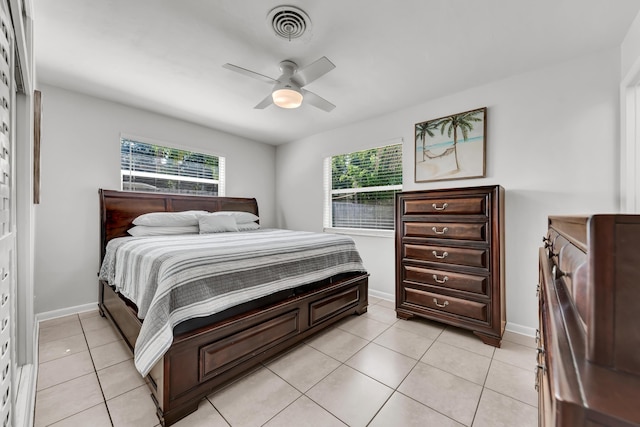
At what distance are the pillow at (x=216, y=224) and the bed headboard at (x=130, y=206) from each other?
0.52 metres

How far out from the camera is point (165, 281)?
1.50 m

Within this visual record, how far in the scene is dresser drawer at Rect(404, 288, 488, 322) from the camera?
91.1 inches

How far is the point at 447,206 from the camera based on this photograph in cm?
246

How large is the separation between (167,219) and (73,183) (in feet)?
3.32

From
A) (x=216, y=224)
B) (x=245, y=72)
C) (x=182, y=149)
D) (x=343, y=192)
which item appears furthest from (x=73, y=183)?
(x=343, y=192)

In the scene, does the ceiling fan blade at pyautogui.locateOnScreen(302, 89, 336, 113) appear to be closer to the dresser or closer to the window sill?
the dresser

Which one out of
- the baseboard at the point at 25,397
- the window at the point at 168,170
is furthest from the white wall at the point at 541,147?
the baseboard at the point at 25,397

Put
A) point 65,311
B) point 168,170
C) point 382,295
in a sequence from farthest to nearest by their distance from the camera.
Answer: point 168,170, point 382,295, point 65,311

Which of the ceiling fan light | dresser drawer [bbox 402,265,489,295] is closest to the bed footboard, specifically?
dresser drawer [bbox 402,265,489,295]

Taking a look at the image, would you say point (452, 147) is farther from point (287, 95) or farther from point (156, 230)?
point (156, 230)

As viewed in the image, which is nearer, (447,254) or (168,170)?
(447,254)

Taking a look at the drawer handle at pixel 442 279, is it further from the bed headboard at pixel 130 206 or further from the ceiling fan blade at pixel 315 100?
the bed headboard at pixel 130 206

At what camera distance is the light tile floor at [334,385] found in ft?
4.84

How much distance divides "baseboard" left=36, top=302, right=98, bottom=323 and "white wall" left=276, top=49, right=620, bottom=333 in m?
4.05
